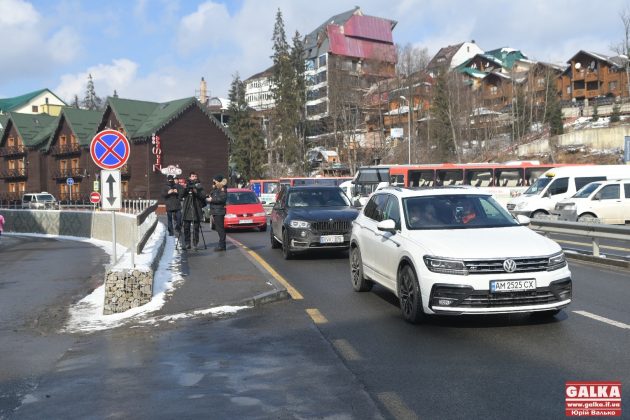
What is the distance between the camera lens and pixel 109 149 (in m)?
11.0

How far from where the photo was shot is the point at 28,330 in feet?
26.9

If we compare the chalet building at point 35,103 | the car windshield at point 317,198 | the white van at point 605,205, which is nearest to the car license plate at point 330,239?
the car windshield at point 317,198

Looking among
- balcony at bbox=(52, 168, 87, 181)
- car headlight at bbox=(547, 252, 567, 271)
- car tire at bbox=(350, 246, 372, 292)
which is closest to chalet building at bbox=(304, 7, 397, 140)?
balcony at bbox=(52, 168, 87, 181)

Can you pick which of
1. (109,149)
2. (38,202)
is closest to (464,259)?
(109,149)

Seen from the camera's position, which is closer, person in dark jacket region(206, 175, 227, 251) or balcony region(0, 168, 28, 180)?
person in dark jacket region(206, 175, 227, 251)

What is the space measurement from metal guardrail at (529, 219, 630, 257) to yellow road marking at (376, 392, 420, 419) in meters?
9.36

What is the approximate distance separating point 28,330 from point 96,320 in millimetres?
826

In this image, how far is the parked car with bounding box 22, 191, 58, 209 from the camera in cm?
5459

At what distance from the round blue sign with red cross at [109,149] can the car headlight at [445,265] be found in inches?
238

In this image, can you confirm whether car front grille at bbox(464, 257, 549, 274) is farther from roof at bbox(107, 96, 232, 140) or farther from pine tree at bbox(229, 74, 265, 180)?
pine tree at bbox(229, 74, 265, 180)

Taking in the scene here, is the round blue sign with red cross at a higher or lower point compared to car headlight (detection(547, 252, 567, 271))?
higher

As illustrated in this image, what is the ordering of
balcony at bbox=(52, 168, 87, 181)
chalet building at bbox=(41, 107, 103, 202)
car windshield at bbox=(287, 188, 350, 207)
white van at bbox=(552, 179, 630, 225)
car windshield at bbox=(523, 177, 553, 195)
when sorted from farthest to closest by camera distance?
balcony at bbox=(52, 168, 87, 181) < chalet building at bbox=(41, 107, 103, 202) < car windshield at bbox=(523, 177, 553, 195) < white van at bbox=(552, 179, 630, 225) < car windshield at bbox=(287, 188, 350, 207)

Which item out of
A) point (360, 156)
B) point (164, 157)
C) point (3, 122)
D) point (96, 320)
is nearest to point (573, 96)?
point (360, 156)

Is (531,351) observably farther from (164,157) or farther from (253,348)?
(164,157)
